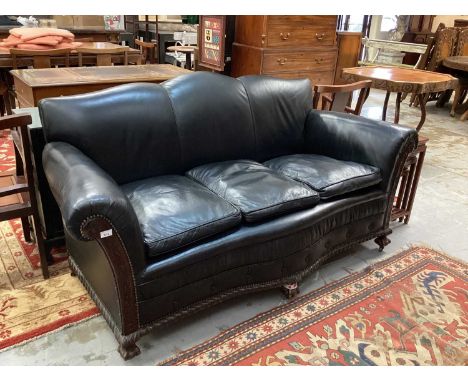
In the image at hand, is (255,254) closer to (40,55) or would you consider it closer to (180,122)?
(180,122)

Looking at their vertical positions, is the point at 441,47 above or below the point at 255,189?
above

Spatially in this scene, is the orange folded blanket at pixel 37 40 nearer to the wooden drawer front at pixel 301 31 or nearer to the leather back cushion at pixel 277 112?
the wooden drawer front at pixel 301 31

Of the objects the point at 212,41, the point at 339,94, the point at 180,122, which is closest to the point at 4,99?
the point at 212,41

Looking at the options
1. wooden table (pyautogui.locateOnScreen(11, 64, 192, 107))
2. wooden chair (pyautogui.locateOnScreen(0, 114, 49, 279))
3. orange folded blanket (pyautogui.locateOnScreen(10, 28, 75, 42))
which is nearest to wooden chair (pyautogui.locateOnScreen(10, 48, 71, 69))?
orange folded blanket (pyautogui.locateOnScreen(10, 28, 75, 42))

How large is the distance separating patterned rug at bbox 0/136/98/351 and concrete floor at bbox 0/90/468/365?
7 centimetres

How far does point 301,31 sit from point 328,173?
1711 mm

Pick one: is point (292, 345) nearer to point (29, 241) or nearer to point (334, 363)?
point (334, 363)

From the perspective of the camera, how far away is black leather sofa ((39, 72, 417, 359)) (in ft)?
4.81

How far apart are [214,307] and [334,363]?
57 cm

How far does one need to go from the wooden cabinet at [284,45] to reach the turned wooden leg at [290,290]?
6.10 ft

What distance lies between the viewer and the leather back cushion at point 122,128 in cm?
176

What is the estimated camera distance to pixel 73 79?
9.18ft

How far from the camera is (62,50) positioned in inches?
141
